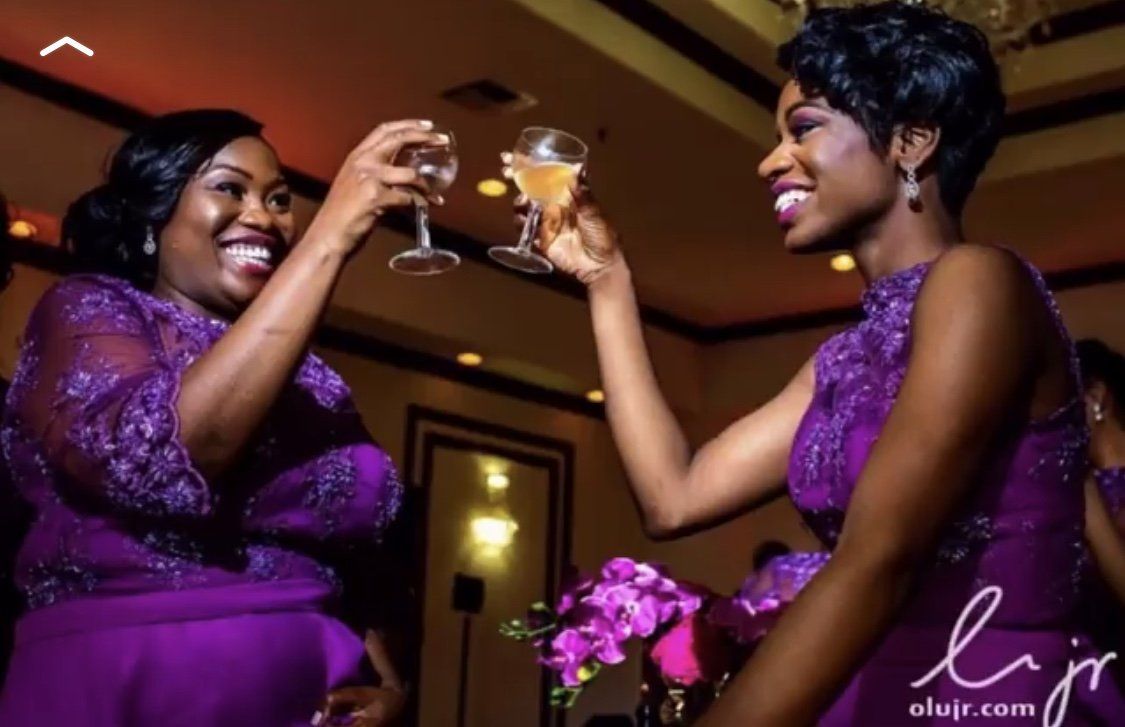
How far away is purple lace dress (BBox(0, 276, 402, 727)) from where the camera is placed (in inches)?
55.3

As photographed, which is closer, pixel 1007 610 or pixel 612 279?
pixel 1007 610

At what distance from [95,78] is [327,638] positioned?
10.7ft

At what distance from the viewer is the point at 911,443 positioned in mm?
1006

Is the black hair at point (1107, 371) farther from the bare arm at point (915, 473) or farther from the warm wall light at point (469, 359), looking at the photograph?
the warm wall light at point (469, 359)

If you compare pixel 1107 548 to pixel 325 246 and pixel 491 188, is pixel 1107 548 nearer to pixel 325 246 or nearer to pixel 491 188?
pixel 325 246

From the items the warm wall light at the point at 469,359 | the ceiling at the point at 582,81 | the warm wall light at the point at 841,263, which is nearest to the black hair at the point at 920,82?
the ceiling at the point at 582,81

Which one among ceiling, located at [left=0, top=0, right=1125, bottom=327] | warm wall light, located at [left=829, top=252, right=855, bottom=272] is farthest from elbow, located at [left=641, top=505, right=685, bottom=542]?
warm wall light, located at [left=829, top=252, right=855, bottom=272]

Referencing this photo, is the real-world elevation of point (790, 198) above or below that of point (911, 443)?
above

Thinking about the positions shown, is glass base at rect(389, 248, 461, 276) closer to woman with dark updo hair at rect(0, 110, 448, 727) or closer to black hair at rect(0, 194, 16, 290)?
woman with dark updo hair at rect(0, 110, 448, 727)

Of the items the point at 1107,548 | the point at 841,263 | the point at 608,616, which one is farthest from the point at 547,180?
the point at 841,263

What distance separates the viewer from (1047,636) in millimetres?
1094

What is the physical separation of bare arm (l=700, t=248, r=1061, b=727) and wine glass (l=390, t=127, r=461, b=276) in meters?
0.66

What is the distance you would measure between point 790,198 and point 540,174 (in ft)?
1.89

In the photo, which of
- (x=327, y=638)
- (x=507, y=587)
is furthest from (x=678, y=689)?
A: (x=507, y=587)
